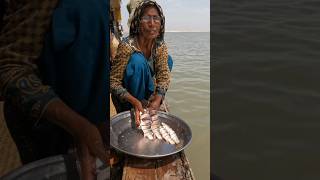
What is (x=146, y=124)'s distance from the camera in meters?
2.28

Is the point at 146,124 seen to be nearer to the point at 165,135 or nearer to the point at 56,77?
the point at 165,135

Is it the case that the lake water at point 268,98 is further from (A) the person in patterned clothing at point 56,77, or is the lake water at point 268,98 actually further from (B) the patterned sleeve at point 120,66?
(A) the person in patterned clothing at point 56,77

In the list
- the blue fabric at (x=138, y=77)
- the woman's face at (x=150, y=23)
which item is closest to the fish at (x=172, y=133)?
the blue fabric at (x=138, y=77)

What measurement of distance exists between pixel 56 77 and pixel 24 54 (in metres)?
0.06

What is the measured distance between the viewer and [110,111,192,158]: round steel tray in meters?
1.97

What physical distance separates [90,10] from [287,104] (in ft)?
10.2

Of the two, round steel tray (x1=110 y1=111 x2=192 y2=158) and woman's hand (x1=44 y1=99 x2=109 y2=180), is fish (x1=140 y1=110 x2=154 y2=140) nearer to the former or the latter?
round steel tray (x1=110 y1=111 x2=192 y2=158)

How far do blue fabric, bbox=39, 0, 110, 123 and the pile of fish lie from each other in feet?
5.20

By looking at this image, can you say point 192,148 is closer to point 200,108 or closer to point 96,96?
point 200,108

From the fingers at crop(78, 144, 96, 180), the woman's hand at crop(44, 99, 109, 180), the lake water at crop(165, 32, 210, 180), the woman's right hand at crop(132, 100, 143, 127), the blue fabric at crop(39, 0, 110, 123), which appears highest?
the blue fabric at crop(39, 0, 110, 123)

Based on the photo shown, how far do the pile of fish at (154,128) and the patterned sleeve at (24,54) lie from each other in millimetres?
1623

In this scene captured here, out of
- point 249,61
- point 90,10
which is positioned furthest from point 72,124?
point 249,61

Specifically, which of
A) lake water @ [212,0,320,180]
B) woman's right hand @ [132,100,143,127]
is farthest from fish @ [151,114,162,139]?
lake water @ [212,0,320,180]

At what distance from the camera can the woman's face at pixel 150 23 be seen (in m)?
2.50
